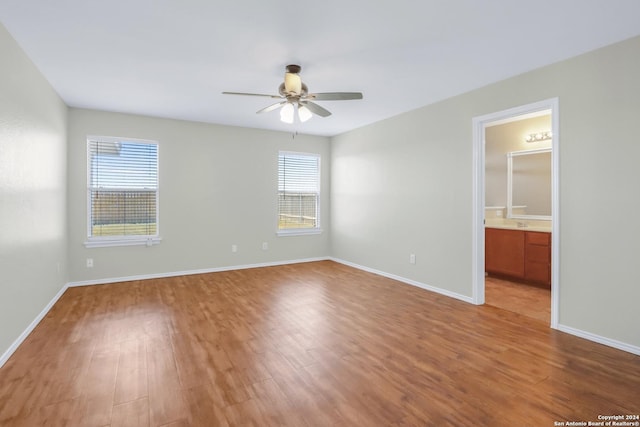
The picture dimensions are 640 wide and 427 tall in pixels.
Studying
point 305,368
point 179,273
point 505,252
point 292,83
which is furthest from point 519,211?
point 179,273

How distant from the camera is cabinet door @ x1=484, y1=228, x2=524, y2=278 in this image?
15.1 feet

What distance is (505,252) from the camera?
4770 millimetres

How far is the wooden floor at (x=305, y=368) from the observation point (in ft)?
5.82

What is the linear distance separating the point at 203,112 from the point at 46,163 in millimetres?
1961

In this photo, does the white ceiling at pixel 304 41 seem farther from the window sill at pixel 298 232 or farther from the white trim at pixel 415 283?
the window sill at pixel 298 232

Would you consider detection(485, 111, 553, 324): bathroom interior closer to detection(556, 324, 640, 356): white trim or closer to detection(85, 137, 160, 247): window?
detection(556, 324, 640, 356): white trim

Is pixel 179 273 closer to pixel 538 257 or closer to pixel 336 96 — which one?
pixel 336 96

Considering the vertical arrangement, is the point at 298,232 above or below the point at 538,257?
above

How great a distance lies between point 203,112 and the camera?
15.0 ft

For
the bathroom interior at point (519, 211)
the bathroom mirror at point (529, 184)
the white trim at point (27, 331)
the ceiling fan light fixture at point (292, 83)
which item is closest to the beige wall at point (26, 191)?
the white trim at point (27, 331)

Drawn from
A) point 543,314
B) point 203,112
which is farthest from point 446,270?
point 203,112

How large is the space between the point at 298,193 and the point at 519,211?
3.84 m

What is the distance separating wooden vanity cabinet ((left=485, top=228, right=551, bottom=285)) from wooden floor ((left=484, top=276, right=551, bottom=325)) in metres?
0.17

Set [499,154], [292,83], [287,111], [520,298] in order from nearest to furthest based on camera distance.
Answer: [292,83] → [287,111] → [520,298] → [499,154]
